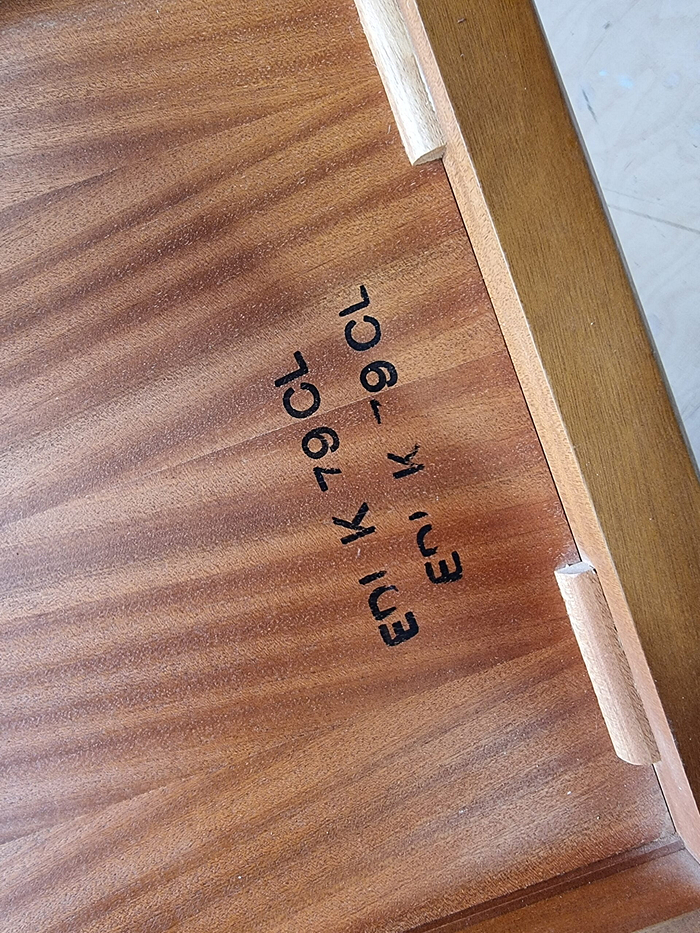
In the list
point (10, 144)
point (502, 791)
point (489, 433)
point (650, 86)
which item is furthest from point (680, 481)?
point (650, 86)

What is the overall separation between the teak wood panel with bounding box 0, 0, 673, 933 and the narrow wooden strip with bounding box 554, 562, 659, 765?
0.02 meters

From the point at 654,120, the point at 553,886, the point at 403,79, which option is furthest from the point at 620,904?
the point at 654,120

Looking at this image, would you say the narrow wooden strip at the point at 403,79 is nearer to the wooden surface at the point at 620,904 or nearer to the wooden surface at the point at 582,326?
the wooden surface at the point at 582,326

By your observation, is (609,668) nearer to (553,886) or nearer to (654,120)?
(553,886)

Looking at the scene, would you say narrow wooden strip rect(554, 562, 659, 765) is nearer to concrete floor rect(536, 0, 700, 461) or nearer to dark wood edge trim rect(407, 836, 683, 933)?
dark wood edge trim rect(407, 836, 683, 933)

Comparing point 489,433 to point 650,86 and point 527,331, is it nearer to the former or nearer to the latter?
point 527,331

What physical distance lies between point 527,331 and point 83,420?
0.26 metres

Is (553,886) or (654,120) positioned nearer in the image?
(553,886)

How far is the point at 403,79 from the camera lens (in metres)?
0.45

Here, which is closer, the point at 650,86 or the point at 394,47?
the point at 394,47

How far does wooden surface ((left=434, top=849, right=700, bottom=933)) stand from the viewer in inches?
17.7

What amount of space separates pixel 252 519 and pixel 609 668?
223 mm

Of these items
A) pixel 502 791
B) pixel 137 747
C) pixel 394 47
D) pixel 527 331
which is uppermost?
pixel 394 47

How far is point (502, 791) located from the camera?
468mm
